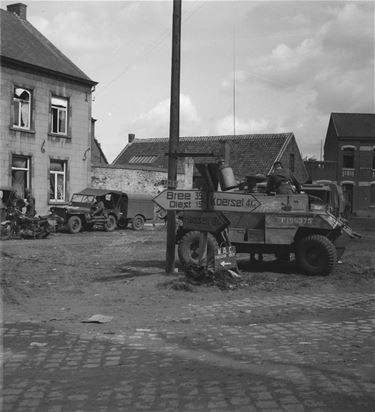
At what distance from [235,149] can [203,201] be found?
36.9 metres

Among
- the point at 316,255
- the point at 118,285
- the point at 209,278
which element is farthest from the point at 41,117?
the point at 209,278

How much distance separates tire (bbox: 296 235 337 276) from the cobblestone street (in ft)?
10.3

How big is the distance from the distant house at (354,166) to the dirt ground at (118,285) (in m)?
37.4

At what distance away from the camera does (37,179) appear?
25875 millimetres

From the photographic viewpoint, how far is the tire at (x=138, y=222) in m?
24.3

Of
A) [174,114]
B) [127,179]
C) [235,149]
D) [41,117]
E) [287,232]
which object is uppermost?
[235,149]

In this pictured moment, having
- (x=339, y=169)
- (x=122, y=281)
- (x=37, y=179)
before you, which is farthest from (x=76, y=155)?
(x=339, y=169)

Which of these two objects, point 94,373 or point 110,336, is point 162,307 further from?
point 94,373

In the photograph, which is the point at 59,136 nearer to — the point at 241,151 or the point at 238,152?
the point at 238,152

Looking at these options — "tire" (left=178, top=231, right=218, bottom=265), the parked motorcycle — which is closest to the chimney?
the parked motorcycle

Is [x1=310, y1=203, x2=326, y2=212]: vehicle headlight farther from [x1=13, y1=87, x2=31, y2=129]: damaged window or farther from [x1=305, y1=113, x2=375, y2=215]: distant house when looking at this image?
[x1=305, y1=113, x2=375, y2=215]: distant house

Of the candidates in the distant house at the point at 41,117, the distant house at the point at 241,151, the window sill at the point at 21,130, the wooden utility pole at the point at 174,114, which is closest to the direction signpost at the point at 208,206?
the wooden utility pole at the point at 174,114

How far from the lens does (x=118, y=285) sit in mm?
9328

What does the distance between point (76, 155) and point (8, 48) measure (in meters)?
6.02
